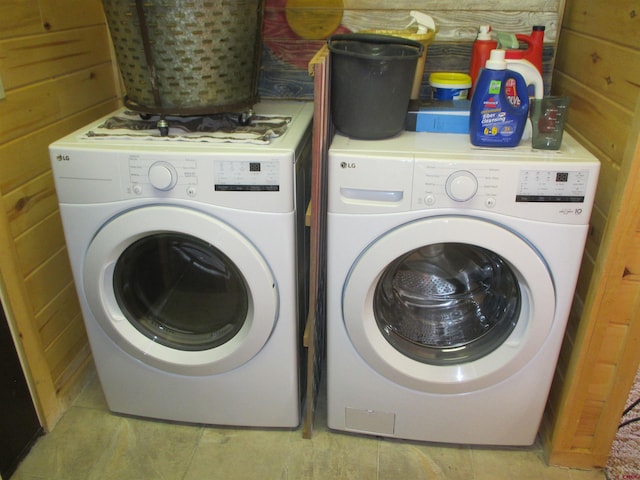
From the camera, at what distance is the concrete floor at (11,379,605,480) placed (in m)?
1.51

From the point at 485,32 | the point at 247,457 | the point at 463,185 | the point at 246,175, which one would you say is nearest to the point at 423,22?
the point at 485,32

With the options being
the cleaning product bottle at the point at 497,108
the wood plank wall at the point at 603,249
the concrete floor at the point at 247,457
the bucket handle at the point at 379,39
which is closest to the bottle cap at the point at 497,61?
the cleaning product bottle at the point at 497,108

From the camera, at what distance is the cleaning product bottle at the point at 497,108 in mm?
1259

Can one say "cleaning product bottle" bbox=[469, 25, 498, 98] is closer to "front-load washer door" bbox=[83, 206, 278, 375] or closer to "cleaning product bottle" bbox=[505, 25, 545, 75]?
"cleaning product bottle" bbox=[505, 25, 545, 75]

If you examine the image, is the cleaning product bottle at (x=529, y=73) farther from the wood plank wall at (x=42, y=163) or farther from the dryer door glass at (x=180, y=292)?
the wood plank wall at (x=42, y=163)

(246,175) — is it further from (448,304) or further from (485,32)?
(485,32)

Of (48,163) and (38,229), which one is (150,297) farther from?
(48,163)

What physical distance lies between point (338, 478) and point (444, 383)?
0.41m

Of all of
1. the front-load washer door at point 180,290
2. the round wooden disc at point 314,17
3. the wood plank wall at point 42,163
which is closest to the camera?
the front-load washer door at point 180,290

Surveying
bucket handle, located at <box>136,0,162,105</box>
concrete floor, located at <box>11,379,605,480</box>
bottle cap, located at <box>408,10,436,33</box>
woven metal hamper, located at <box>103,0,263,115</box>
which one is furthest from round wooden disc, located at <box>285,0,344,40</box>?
concrete floor, located at <box>11,379,605,480</box>

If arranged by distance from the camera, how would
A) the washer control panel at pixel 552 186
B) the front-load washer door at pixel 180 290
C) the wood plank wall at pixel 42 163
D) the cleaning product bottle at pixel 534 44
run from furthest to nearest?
the cleaning product bottle at pixel 534 44 → the wood plank wall at pixel 42 163 → the front-load washer door at pixel 180 290 → the washer control panel at pixel 552 186

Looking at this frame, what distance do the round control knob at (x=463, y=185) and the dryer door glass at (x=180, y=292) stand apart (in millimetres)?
581

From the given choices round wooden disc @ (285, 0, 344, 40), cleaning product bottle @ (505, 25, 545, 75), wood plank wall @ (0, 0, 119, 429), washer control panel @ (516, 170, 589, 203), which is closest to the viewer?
washer control panel @ (516, 170, 589, 203)

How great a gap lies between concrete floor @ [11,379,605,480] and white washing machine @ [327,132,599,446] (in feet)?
0.20
